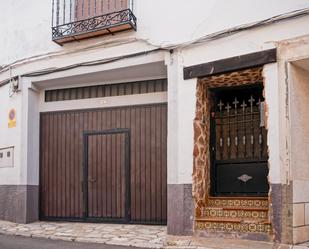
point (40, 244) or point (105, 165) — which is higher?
point (105, 165)

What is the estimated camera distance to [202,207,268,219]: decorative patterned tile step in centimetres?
734

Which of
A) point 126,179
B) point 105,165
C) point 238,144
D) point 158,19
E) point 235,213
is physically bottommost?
point 235,213

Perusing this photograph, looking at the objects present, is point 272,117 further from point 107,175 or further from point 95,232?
point 107,175

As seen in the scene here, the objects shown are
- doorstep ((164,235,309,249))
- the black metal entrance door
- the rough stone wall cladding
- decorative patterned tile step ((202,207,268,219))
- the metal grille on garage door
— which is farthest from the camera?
the metal grille on garage door

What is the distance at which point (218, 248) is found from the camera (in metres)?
6.95

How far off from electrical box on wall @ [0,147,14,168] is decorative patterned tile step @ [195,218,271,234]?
502 centimetres

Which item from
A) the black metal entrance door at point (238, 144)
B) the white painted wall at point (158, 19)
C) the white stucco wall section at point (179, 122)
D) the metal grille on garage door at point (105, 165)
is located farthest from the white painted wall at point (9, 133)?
the black metal entrance door at point (238, 144)

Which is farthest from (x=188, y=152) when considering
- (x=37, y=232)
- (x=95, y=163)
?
(x=37, y=232)

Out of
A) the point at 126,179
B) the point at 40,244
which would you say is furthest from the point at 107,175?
the point at 40,244

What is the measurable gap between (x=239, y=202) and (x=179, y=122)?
71.1 inches

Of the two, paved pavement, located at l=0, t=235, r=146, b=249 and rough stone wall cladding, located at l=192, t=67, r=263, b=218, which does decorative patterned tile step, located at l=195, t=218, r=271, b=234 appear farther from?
paved pavement, located at l=0, t=235, r=146, b=249

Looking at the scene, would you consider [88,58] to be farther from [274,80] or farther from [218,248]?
[218,248]

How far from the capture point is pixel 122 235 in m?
8.26

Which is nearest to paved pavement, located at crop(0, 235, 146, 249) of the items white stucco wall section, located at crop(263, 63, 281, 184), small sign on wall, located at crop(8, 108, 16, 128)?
white stucco wall section, located at crop(263, 63, 281, 184)
